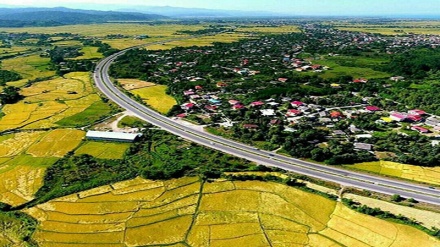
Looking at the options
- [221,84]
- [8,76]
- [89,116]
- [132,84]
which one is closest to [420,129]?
[221,84]

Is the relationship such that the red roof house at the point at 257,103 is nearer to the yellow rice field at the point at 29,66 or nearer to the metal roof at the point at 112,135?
the metal roof at the point at 112,135

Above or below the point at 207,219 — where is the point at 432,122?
above

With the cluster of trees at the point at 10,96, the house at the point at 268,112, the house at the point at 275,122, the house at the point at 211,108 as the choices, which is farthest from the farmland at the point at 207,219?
the cluster of trees at the point at 10,96

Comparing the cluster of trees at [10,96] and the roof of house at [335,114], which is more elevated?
the roof of house at [335,114]

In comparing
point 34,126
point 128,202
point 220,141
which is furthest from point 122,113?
point 128,202

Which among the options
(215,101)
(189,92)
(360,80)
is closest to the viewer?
(215,101)

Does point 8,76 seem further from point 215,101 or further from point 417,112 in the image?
point 417,112
